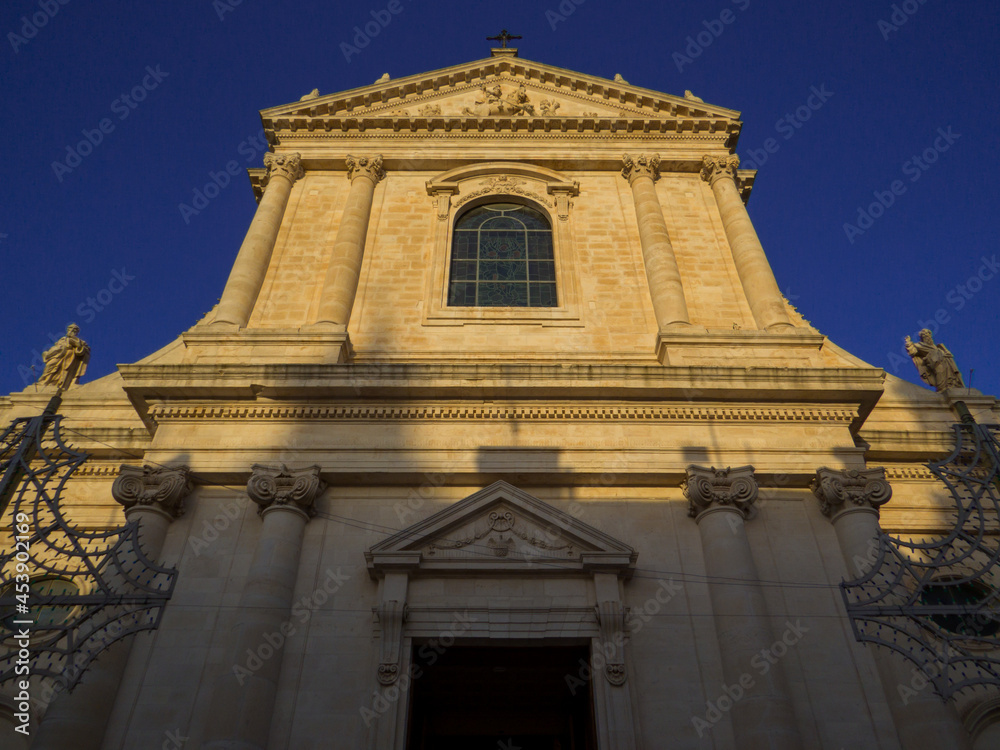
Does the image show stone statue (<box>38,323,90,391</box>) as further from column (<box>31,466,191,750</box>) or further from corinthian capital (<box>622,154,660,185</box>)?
corinthian capital (<box>622,154,660,185</box>)

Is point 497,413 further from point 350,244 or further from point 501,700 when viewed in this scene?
point 350,244

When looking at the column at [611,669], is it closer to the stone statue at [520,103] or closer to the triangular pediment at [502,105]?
the triangular pediment at [502,105]

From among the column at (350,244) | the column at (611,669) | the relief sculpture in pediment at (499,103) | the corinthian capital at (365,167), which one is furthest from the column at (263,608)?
the relief sculpture in pediment at (499,103)

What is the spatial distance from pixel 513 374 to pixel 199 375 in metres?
4.77

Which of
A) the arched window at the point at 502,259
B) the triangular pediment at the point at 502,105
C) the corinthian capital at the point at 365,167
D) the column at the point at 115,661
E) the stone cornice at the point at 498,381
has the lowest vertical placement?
the column at the point at 115,661

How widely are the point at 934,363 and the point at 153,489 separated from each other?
1417cm

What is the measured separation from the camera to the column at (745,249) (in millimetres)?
14164

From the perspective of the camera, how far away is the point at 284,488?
11.0 m

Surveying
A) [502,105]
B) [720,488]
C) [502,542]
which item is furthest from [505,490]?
[502,105]

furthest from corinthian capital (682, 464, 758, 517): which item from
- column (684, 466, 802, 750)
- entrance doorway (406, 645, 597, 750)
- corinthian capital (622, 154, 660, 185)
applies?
corinthian capital (622, 154, 660, 185)

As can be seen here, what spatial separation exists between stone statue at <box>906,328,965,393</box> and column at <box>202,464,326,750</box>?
1183 centimetres

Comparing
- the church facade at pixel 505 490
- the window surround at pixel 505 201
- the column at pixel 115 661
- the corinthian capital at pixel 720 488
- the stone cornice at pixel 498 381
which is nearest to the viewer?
the column at pixel 115 661

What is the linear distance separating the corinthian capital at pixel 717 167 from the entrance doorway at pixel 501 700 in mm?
11125

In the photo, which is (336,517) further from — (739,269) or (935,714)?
(739,269)
